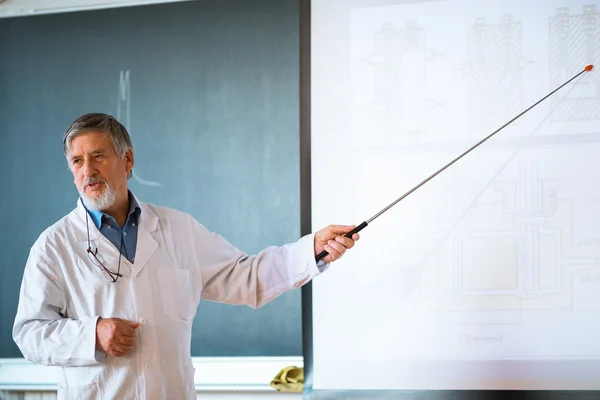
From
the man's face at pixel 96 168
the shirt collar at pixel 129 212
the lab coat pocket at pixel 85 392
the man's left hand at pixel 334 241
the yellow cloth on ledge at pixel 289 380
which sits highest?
A: the man's face at pixel 96 168

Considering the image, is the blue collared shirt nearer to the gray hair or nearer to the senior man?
the senior man

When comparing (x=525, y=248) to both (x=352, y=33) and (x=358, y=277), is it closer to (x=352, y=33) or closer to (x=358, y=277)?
(x=358, y=277)

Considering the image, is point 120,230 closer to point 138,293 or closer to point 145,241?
point 145,241

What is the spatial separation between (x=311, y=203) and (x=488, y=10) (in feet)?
3.30

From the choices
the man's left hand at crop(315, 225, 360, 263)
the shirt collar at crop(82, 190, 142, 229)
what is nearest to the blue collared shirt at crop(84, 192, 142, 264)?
the shirt collar at crop(82, 190, 142, 229)

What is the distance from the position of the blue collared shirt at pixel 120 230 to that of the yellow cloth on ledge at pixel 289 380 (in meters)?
1.12

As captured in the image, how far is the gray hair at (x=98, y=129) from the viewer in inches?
77.3

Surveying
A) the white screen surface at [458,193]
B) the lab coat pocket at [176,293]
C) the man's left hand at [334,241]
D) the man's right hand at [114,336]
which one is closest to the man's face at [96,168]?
the lab coat pocket at [176,293]

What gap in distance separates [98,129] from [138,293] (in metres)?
0.49

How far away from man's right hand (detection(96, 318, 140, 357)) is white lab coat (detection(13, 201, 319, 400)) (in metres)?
0.02

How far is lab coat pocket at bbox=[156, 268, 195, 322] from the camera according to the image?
6.41 ft

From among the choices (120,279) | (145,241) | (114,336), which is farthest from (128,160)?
(114,336)

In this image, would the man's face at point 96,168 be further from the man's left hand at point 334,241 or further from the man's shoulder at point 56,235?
the man's left hand at point 334,241

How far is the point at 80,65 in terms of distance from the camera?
323 cm
